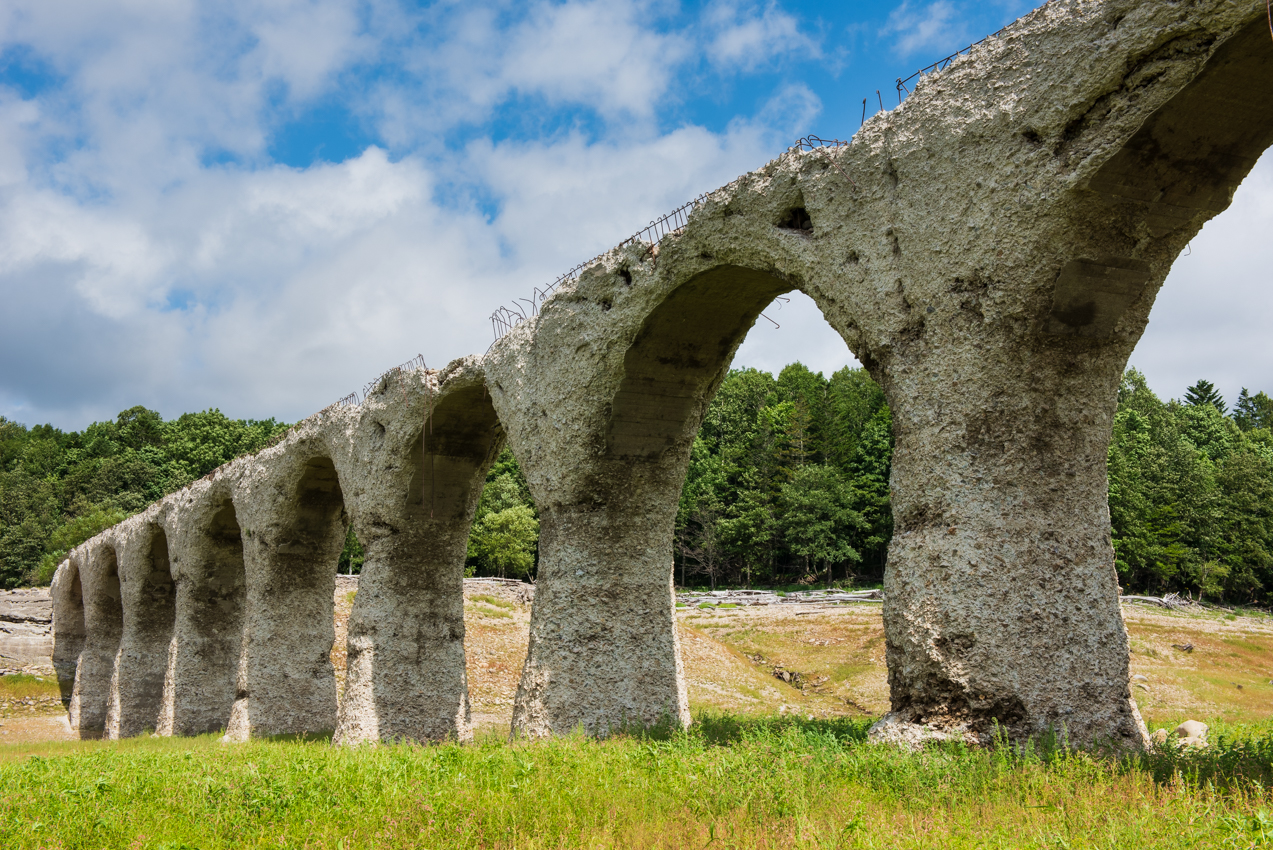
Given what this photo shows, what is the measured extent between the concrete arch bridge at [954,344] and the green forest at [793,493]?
74.5 feet

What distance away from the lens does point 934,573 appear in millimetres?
5020

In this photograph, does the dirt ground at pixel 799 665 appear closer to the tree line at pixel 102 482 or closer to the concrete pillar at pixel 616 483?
the concrete pillar at pixel 616 483

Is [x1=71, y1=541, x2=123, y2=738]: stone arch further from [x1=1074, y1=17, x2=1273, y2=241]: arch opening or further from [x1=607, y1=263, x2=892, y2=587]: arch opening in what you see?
[x1=1074, y1=17, x2=1273, y2=241]: arch opening

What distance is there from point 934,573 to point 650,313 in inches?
143

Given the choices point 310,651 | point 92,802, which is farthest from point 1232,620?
point 92,802

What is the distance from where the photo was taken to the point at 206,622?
16.4 m

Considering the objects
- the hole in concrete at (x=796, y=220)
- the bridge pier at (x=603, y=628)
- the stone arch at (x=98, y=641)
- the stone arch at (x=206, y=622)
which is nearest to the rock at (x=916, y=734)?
the bridge pier at (x=603, y=628)

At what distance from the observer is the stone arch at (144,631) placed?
720 inches

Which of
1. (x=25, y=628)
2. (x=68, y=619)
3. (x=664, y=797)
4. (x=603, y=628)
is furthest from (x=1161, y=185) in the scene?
(x=25, y=628)

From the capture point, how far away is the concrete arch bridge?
15.1ft

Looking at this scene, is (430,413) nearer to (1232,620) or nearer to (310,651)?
(310,651)

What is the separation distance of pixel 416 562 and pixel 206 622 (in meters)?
7.69

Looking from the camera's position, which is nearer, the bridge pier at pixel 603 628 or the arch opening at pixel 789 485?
the bridge pier at pixel 603 628

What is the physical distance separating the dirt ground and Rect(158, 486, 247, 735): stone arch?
7.91 ft
